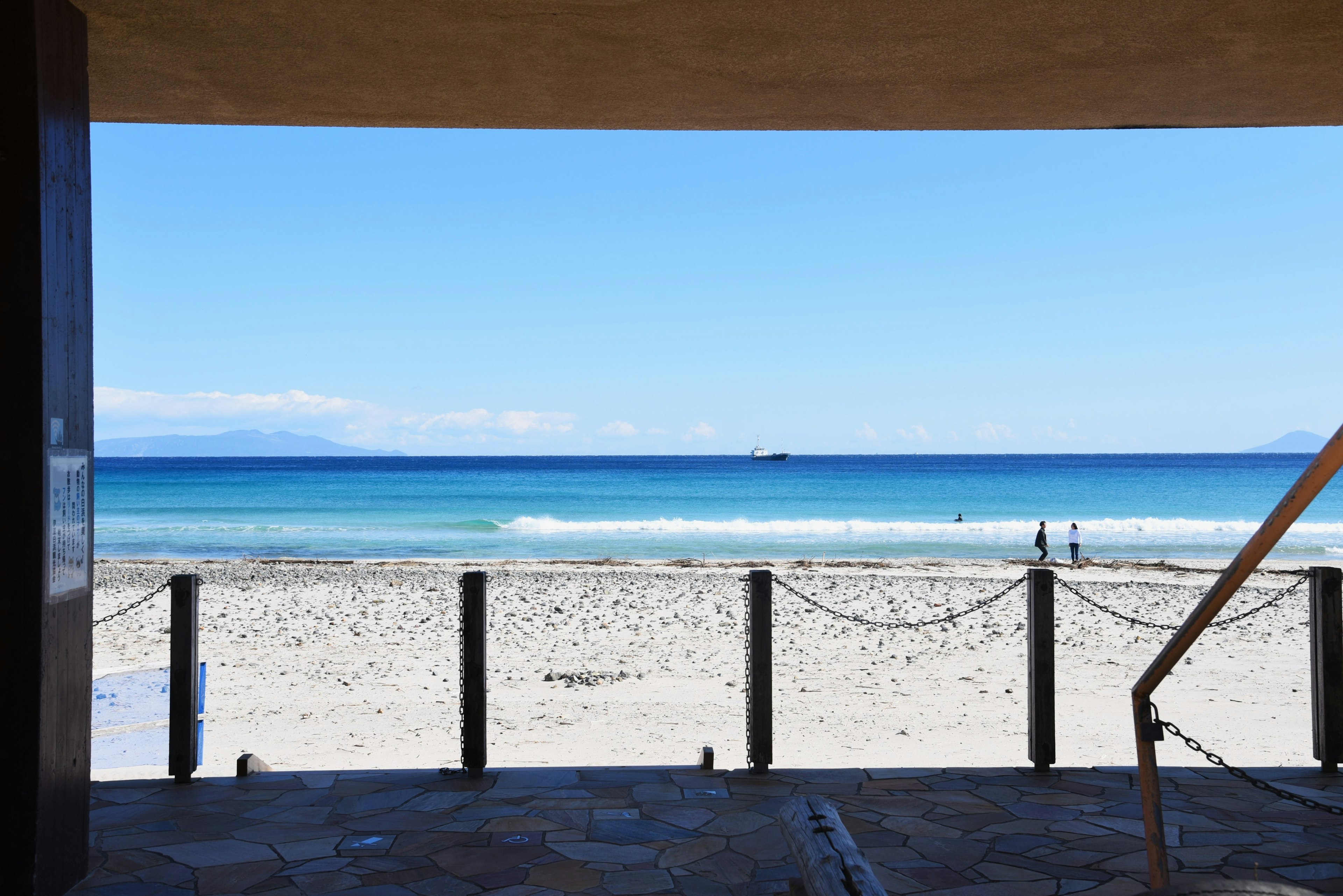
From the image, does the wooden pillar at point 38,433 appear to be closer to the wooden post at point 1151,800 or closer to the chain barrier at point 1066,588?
the chain barrier at point 1066,588

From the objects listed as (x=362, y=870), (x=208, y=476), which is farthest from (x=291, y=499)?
(x=362, y=870)

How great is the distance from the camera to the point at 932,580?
1755 cm

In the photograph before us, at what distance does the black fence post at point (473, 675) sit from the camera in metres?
5.16

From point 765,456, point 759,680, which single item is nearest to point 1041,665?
point 759,680

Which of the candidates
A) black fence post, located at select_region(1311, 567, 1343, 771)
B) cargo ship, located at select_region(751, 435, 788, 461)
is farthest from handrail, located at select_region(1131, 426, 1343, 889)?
cargo ship, located at select_region(751, 435, 788, 461)

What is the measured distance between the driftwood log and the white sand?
2.66m

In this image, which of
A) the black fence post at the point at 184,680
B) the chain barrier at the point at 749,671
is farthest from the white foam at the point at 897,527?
the black fence post at the point at 184,680

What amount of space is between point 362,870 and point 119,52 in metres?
3.66

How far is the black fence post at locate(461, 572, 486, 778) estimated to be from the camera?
5160 millimetres

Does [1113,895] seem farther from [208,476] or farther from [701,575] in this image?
[208,476]

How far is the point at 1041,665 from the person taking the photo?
17.0ft

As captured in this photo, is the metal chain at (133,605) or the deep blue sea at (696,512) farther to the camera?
the deep blue sea at (696,512)

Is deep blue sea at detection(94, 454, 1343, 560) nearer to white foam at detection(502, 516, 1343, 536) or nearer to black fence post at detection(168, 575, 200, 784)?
white foam at detection(502, 516, 1343, 536)

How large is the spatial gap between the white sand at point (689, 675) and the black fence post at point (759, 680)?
0.53 metres
